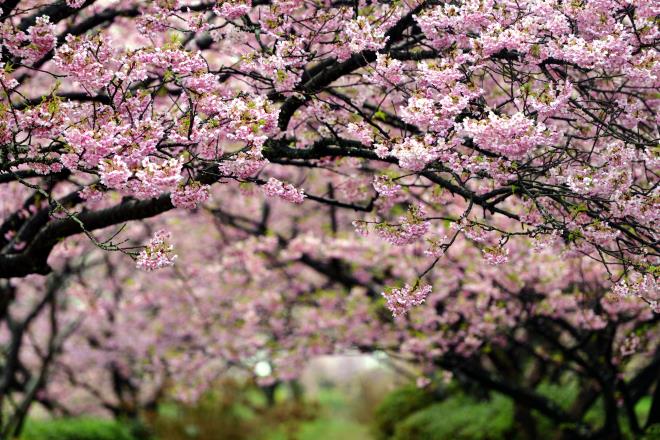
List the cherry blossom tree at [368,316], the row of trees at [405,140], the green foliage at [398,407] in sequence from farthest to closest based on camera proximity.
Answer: the green foliage at [398,407] → the cherry blossom tree at [368,316] → the row of trees at [405,140]

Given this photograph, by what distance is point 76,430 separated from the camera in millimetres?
14789

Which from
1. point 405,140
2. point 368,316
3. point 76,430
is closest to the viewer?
point 405,140

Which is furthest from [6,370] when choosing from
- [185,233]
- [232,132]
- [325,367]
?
[325,367]

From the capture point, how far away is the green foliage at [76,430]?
1382 centimetres

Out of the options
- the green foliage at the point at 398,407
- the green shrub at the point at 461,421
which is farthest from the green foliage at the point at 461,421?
the green foliage at the point at 398,407

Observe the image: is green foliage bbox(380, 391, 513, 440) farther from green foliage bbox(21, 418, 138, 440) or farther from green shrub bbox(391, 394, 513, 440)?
green foliage bbox(21, 418, 138, 440)

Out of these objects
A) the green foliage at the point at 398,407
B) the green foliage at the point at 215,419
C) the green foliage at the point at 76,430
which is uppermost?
the green foliage at the point at 398,407

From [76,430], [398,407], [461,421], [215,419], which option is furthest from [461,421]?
[76,430]

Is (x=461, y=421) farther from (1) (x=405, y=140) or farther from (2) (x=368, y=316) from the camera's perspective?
(1) (x=405, y=140)

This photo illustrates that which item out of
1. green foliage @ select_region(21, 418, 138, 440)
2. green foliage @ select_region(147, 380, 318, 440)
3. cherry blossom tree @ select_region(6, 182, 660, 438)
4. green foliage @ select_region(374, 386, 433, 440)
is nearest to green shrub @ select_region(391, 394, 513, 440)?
cherry blossom tree @ select_region(6, 182, 660, 438)

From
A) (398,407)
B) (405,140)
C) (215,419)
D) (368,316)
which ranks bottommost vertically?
(405,140)

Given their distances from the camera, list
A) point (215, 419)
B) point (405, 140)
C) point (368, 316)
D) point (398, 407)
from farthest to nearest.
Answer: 1. point (398, 407)
2. point (215, 419)
3. point (368, 316)
4. point (405, 140)

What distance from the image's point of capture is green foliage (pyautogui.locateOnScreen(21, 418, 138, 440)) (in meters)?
13.8

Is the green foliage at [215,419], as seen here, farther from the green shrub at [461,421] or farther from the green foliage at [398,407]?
the green shrub at [461,421]
